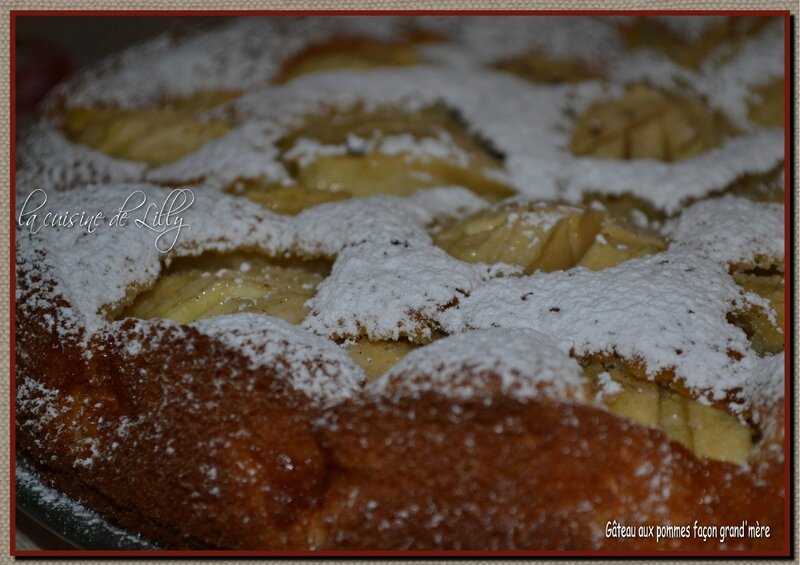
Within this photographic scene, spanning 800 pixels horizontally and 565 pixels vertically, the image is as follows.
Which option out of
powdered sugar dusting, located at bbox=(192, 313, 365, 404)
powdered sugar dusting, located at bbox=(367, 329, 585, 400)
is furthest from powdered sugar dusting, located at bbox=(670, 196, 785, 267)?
powdered sugar dusting, located at bbox=(192, 313, 365, 404)

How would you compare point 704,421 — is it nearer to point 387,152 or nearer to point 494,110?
point 387,152

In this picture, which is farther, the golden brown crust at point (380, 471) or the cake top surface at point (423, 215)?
the cake top surface at point (423, 215)

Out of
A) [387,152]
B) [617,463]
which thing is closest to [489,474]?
[617,463]

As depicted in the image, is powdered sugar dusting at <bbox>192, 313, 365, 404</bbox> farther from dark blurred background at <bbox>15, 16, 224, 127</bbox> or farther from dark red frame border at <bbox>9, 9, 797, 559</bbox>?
dark blurred background at <bbox>15, 16, 224, 127</bbox>

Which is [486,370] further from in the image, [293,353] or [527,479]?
[293,353]

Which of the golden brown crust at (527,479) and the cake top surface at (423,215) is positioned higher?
the cake top surface at (423,215)

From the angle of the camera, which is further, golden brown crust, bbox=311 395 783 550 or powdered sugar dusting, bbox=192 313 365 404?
powdered sugar dusting, bbox=192 313 365 404

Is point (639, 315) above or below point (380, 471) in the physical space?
above

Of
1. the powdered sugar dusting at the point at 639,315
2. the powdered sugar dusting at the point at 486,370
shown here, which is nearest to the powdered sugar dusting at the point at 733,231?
the powdered sugar dusting at the point at 639,315

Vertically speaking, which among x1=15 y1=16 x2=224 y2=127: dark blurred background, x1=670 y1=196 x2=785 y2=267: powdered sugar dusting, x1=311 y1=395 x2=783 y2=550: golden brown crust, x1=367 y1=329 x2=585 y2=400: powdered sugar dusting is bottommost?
x1=311 y1=395 x2=783 y2=550: golden brown crust

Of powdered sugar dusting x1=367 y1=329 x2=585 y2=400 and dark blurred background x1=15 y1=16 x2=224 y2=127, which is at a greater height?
dark blurred background x1=15 y1=16 x2=224 y2=127

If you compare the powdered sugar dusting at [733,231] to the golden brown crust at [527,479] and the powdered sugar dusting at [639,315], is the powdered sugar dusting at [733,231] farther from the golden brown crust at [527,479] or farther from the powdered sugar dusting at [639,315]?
the golden brown crust at [527,479]

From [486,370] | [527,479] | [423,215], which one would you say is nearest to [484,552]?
[527,479]
